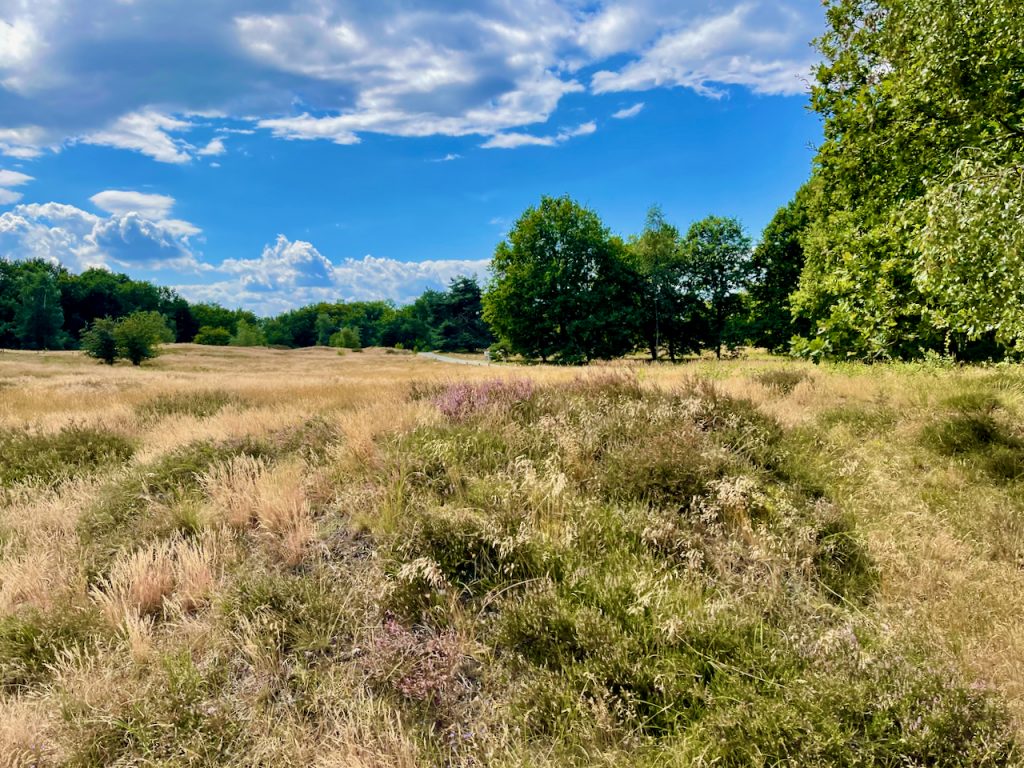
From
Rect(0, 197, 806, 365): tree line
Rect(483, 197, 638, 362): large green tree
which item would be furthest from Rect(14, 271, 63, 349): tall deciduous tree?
Rect(483, 197, 638, 362): large green tree

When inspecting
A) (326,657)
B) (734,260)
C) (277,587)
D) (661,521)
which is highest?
(734,260)

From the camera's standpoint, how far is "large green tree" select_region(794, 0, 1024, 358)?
5277 mm

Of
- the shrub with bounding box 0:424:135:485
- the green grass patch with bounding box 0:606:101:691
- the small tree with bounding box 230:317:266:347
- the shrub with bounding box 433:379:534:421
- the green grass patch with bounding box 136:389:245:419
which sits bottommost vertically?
the green grass patch with bounding box 0:606:101:691

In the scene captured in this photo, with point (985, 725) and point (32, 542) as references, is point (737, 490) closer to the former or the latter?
point (985, 725)

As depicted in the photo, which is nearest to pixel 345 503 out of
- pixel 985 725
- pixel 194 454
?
pixel 194 454

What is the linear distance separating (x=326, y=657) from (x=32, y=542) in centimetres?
362

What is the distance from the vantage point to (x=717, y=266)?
4247 cm

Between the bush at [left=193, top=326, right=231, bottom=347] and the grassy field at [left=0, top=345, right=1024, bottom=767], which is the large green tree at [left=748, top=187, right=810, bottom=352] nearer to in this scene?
the grassy field at [left=0, top=345, right=1024, bottom=767]

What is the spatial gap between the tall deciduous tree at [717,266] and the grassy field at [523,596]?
38474 millimetres

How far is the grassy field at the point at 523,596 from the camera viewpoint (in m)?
2.53

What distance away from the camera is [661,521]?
4.20 metres

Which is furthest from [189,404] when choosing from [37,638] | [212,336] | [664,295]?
[212,336]

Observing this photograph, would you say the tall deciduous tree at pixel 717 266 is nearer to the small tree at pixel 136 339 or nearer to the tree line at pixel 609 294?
the tree line at pixel 609 294

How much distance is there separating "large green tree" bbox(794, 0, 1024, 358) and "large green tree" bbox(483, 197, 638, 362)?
30535 millimetres
